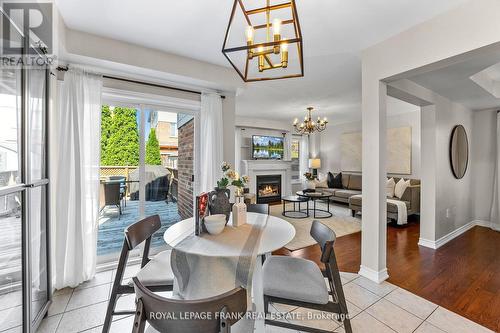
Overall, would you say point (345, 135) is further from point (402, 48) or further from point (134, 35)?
point (134, 35)

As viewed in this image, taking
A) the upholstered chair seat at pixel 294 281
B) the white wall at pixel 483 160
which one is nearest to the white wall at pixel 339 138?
the white wall at pixel 483 160

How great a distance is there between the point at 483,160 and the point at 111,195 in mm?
6384

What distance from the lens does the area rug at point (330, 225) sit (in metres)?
3.34

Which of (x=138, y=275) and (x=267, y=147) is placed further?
(x=267, y=147)

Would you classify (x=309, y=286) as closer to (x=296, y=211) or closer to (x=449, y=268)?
(x=449, y=268)

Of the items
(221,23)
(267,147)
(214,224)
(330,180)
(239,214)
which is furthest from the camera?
(267,147)

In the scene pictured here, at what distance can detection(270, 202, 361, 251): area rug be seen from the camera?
3.34m

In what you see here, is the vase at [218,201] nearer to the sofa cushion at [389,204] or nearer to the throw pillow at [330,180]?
the sofa cushion at [389,204]

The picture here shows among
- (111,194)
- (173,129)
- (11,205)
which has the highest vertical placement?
(173,129)

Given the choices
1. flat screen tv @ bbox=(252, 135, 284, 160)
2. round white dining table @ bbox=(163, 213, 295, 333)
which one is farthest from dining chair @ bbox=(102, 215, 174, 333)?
flat screen tv @ bbox=(252, 135, 284, 160)

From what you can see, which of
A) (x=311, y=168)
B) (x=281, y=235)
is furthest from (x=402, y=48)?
(x=311, y=168)

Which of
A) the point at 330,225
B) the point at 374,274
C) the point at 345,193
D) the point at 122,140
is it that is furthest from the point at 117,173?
the point at 345,193

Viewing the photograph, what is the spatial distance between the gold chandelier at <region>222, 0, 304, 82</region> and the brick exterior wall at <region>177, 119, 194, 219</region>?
1.20m

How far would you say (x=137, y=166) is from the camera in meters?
2.83
